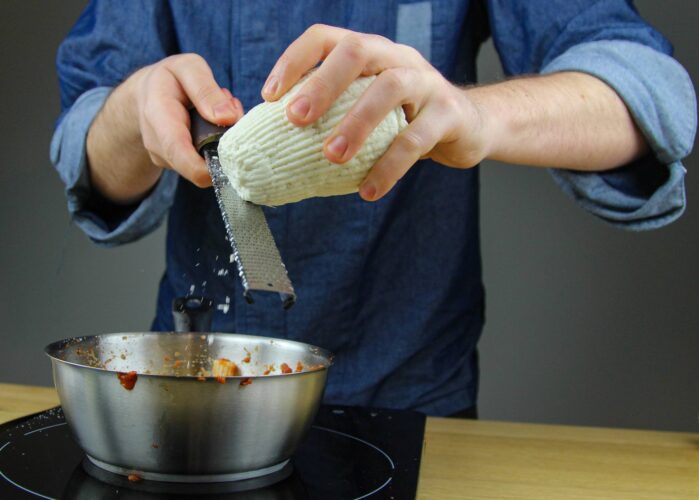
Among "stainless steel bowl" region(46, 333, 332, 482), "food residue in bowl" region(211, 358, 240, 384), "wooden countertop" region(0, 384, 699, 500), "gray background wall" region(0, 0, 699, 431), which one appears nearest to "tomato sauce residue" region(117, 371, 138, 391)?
"stainless steel bowl" region(46, 333, 332, 482)

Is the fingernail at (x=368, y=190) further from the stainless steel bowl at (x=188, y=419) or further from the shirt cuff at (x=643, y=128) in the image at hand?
the shirt cuff at (x=643, y=128)

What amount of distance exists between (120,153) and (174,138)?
1.06 ft

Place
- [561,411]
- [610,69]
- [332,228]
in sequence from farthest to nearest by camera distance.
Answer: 1. [561,411]
2. [332,228]
3. [610,69]

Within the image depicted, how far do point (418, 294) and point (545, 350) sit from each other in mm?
655

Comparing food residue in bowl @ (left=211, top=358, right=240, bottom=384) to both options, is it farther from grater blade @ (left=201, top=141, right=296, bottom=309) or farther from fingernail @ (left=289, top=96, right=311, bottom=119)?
fingernail @ (left=289, top=96, right=311, bottom=119)

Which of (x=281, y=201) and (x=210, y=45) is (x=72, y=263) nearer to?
(x=210, y=45)

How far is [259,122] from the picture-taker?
68 centimetres

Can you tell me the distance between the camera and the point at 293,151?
0.68 m

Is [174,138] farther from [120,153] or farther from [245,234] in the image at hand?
[120,153]

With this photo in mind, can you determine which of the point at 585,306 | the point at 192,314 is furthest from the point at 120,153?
the point at 585,306

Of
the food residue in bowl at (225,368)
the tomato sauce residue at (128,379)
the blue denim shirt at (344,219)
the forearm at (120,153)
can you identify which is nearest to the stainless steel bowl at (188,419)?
the tomato sauce residue at (128,379)

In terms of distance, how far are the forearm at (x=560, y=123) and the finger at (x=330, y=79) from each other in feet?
0.69

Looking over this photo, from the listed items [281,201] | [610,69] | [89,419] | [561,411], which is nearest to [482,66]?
[561,411]

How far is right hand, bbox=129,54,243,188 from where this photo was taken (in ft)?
2.49
